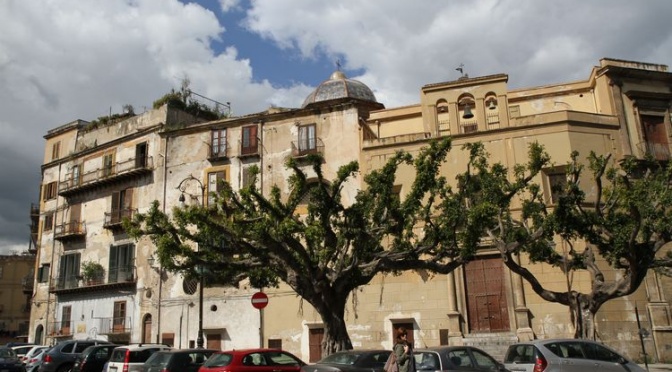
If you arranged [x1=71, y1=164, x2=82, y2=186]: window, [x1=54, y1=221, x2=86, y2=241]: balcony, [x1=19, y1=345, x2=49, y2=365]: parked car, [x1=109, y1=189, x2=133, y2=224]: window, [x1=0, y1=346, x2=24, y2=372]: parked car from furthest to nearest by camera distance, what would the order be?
1. [x1=71, y1=164, x2=82, y2=186]: window
2. [x1=54, y1=221, x2=86, y2=241]: balcony
3. [x1=109, y1=189, x2=133, y2=224]: window
4. [x1=19, y1=345, x2=49, y2=365]: parked car
5. [x1=0, y1=346, x2=24, y2=372]: parked car

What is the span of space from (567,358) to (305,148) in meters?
21.1

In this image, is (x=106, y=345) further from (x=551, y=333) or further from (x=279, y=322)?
(x=551, y=333)

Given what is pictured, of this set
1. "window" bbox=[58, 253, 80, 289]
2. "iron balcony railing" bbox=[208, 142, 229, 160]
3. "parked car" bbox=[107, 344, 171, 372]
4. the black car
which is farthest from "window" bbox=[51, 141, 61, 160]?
"parked car" bbox=[107, 344, 171, 372]

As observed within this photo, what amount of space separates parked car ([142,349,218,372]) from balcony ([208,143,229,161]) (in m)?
19.0

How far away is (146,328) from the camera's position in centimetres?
3472

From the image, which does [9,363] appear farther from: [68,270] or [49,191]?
[49,191]

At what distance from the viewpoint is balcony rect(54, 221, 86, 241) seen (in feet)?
130

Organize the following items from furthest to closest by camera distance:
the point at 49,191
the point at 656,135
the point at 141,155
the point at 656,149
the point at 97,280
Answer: the point at 49,191, the point at 141,155, the point at 97,280, the point at 656,135, the point at 656,149

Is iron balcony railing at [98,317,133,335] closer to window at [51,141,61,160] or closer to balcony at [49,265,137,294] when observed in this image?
balcony at [49,265,137,294]

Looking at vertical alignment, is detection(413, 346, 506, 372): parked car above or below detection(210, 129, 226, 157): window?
below

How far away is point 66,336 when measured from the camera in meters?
38.2

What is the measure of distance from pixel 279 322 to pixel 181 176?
36.4 feet

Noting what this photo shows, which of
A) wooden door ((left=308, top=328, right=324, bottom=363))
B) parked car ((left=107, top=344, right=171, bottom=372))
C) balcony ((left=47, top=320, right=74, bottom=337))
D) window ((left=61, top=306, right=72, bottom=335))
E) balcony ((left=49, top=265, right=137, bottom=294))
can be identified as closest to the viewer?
parked car ((left=107, top=344, right=171, bottom=372))

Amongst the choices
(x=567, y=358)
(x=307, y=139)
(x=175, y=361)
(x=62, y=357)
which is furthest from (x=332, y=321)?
(x=307, y=139)
